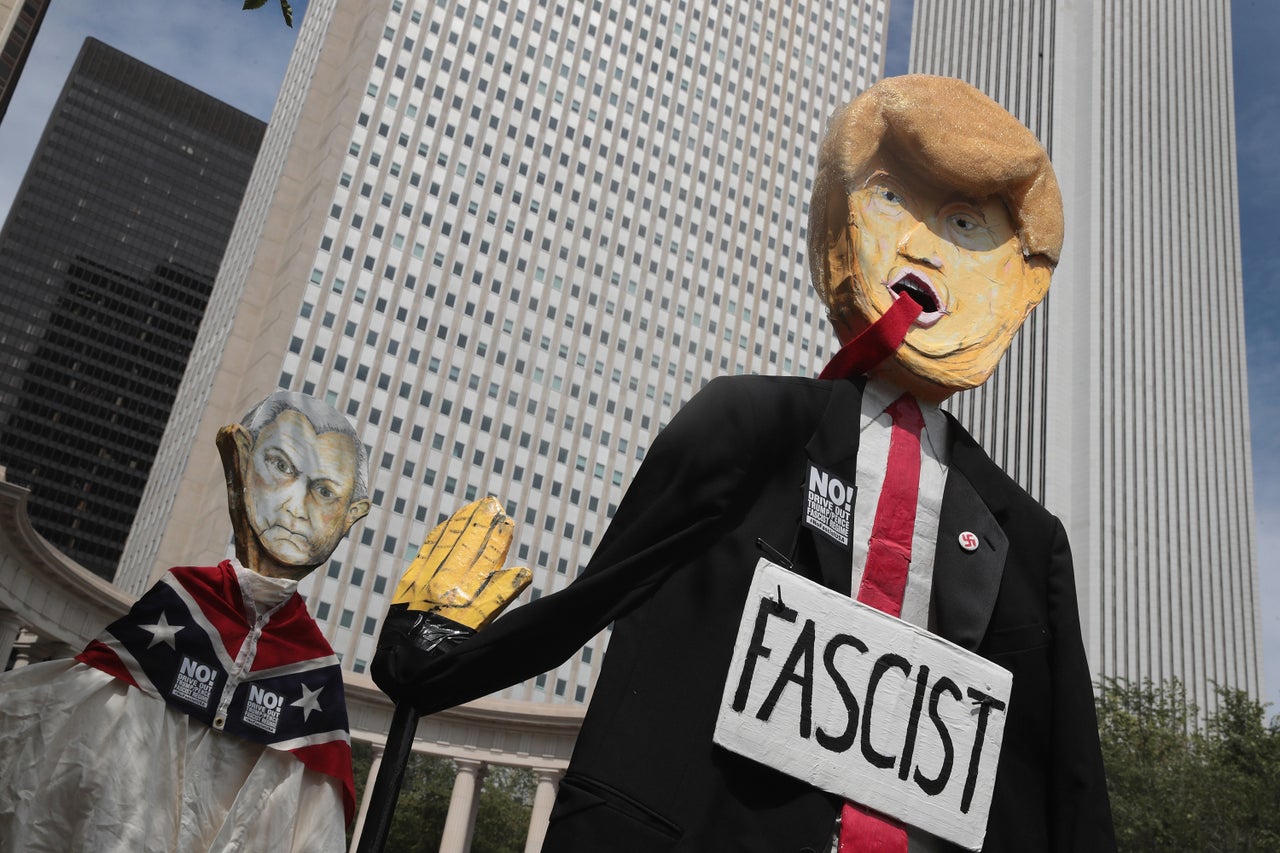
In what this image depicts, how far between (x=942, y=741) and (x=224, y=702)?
10.6 ft

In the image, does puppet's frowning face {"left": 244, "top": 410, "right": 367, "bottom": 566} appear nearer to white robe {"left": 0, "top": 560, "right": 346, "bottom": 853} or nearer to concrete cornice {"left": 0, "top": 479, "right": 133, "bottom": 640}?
white robe {"left": 0, "top": 560, "right": 346, "bottom": 853}

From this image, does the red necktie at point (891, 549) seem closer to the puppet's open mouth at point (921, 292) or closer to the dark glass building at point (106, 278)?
the puppet's open mouth at point (921, 292)

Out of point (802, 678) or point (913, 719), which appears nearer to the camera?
point (802, 678)

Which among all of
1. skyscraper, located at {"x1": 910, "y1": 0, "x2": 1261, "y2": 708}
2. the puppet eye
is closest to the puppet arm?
the puppet eye

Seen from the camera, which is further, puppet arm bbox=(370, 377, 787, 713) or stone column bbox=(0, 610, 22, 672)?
stone column bbox=(0, 610, 22, 672)

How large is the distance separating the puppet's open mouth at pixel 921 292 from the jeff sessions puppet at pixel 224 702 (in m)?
2.93

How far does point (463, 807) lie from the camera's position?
3039 cm

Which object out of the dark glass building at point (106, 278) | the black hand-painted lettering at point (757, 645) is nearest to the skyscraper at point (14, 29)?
the black hand-painted lettering at point (757, 645)

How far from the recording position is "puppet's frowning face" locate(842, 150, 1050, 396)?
392cm

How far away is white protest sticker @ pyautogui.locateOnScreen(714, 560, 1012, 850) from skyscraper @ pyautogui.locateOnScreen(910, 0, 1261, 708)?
49.0m

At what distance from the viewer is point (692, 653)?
3287mm

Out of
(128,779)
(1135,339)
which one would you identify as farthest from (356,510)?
(1135,339)

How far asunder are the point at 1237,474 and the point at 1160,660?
12.4 metres

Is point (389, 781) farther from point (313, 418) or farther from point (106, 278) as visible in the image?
Result: point (106, 278)
